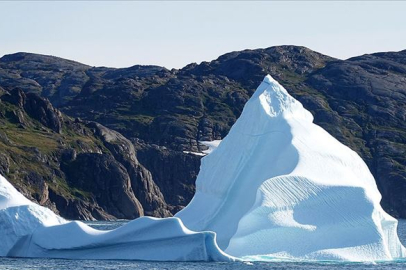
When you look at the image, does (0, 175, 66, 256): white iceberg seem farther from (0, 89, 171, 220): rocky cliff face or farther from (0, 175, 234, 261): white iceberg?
(0, 89, 171, 220): rocky cliff face

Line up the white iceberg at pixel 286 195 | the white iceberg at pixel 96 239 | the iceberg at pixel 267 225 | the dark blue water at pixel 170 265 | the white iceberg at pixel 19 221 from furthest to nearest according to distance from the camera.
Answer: the white iceberg at pixel 19 221 < the white iceberg at pixel 286 195 < the iceberg at pixel 267 225 < the white iceberg at pixel 96 239 < the dark blue water at pixel 170 265

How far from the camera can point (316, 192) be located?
5931cm

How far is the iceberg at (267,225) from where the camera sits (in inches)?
2232

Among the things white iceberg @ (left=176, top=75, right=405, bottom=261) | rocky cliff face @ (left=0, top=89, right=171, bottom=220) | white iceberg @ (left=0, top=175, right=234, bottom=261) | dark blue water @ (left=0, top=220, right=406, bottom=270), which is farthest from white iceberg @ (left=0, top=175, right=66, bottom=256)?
rocky cliff face @ (left=0, top=89, right=171, bottom=220)

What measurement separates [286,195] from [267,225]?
229cm

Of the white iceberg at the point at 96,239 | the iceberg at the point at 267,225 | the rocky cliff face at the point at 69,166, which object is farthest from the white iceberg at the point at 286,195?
the rocky cliff face at the point at 69,166

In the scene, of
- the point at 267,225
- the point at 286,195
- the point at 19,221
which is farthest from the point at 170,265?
the point at 19,221

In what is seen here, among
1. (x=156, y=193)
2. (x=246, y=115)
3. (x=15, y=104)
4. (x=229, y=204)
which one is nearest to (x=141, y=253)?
(x=229, y=204)

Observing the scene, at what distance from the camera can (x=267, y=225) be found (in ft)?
188

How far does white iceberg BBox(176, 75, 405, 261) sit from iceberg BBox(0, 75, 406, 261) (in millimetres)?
54

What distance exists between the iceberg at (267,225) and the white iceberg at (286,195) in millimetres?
54

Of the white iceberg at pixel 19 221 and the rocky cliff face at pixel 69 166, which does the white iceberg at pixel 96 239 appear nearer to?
the white iceberg at pixel 19 221

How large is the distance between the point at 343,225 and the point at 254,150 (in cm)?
1002

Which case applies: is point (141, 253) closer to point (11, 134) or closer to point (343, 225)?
point (343, 225)
